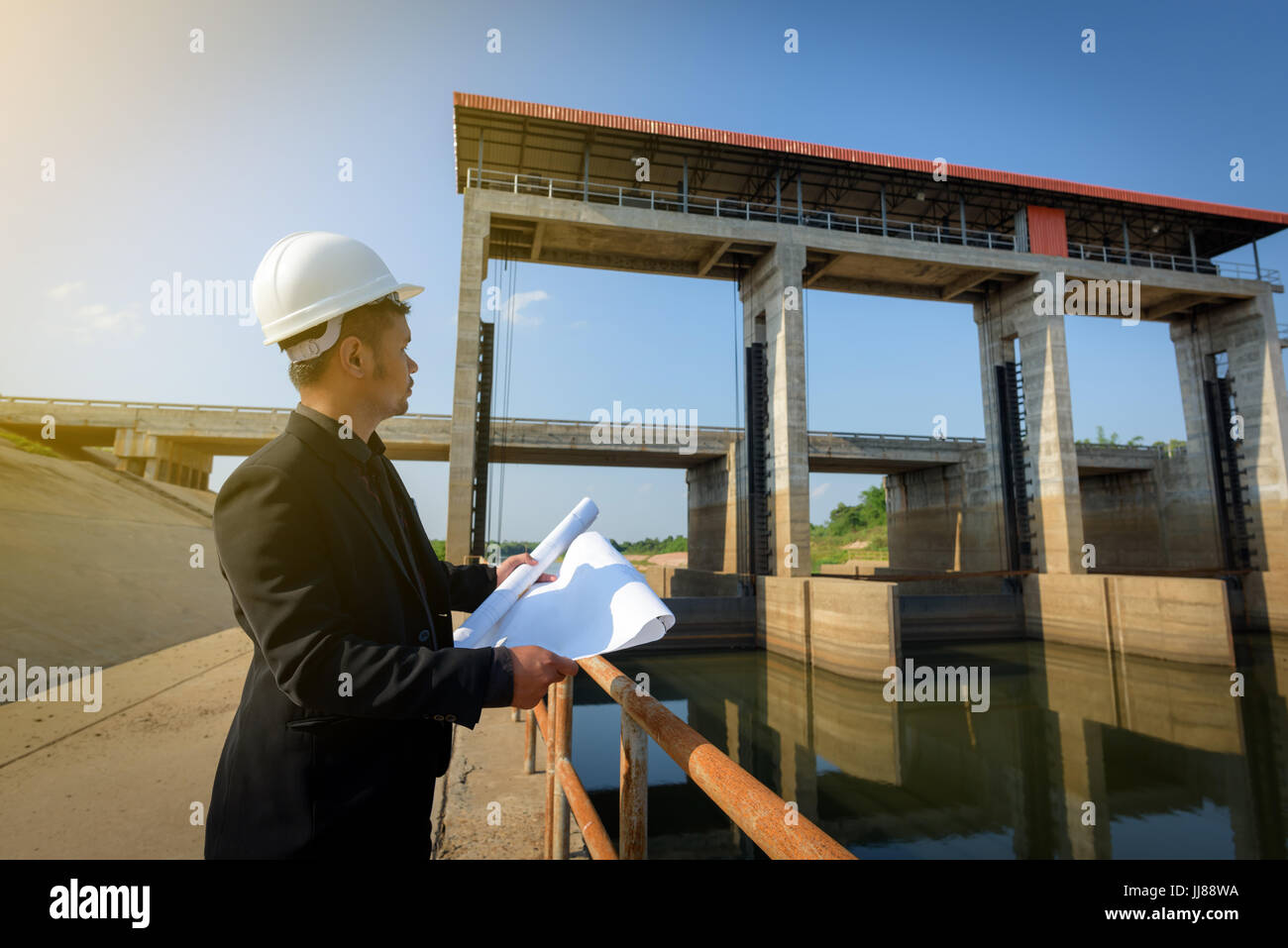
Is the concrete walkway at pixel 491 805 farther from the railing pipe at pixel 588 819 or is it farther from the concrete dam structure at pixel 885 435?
the concrete dam structure at pixel 885 435

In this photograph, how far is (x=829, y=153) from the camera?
1914cm

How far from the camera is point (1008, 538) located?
2083 centimetres

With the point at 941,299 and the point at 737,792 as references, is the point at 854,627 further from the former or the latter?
the point at 941,299

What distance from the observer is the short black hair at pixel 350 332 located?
54.7 inches

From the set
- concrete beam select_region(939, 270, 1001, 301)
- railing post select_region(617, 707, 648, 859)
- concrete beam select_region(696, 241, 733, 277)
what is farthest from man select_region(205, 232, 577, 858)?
concrete beam select_region(939, 270, 1001, 301)

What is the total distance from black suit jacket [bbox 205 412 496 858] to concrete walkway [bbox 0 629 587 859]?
9.03 feet

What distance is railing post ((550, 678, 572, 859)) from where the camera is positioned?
8.93 feet

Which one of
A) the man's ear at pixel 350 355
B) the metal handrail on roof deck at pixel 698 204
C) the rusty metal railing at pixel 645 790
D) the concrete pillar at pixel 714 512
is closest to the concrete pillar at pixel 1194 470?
the metal handrail on roof deck at pixel 698 204

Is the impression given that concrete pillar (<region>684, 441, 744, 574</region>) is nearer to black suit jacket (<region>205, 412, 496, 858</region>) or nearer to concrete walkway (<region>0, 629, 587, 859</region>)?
concrete walkway (<region>0, 629, 587, 859</region>)

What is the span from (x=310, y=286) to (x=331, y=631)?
79cm
